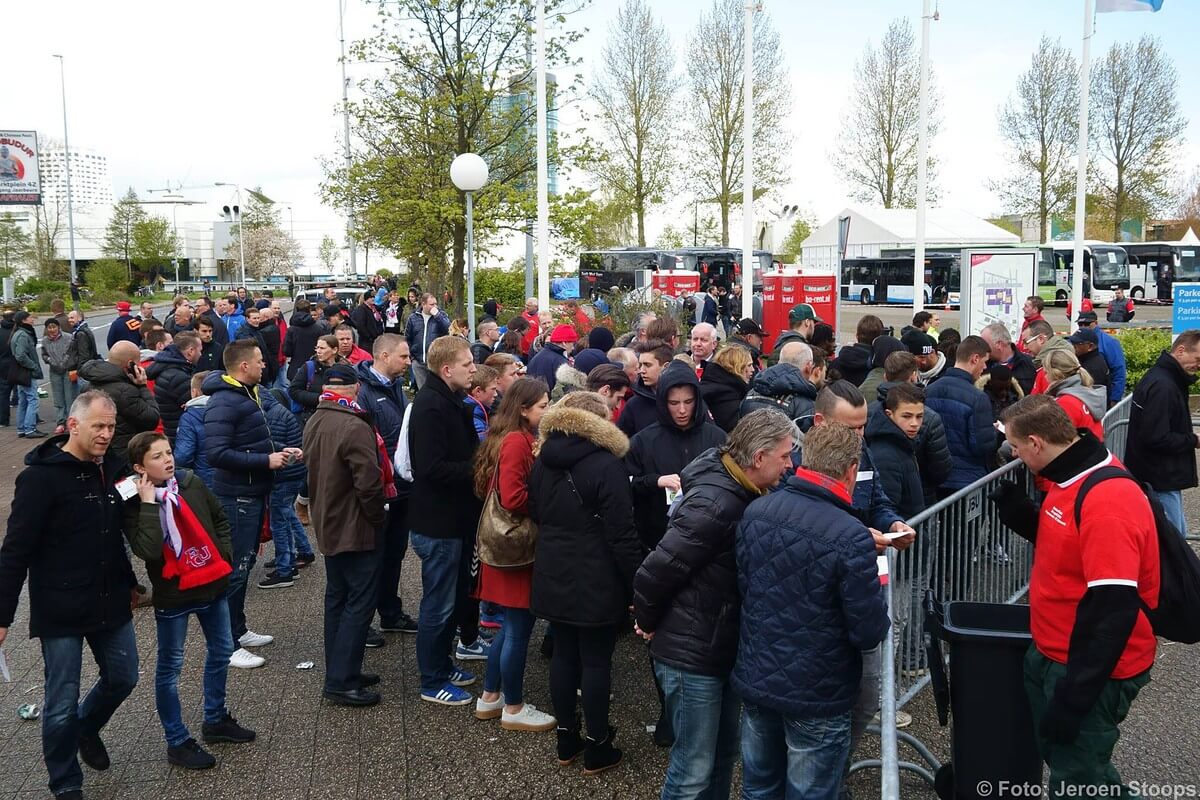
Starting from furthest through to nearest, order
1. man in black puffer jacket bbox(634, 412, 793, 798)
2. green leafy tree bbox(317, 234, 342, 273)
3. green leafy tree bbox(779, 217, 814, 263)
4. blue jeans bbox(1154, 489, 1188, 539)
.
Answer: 1. green leafy tree bbox(317, 234, 342, 273)
2. green leafy tree bbox(779, 217, 814, 263)
3. blue jeans bbox(1154, 489, 1188, 539)
4. man in black puffer jacket bbox(634, 412, 793, 798)

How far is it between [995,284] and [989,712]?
14896 millimetres

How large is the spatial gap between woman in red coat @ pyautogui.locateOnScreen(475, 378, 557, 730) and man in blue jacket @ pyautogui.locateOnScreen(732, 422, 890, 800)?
5.40ft

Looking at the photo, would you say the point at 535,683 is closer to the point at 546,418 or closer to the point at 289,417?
the point at 546,418

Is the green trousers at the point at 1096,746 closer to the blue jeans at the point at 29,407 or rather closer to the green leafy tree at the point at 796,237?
the blue jeans at the point at 29,407

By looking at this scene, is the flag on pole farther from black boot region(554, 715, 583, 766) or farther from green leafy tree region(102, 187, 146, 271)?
green leafy tree region(102, 187, 146, 271)

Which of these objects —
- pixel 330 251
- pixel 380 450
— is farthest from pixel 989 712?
pixel 330 251

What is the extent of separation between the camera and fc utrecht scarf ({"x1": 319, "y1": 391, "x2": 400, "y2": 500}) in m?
5.21

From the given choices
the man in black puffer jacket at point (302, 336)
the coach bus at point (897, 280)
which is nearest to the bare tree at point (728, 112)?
the coach bus at point (897, 280)

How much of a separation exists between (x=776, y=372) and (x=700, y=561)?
96.5 inches

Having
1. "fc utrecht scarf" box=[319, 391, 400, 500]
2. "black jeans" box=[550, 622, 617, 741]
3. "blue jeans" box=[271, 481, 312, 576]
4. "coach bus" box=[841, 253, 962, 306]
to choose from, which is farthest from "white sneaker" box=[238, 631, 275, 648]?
"coach bus" box=[841, 253, 962, 306]

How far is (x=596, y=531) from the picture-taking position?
4309 millimetres

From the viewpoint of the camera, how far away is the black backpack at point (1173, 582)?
3.31 metres

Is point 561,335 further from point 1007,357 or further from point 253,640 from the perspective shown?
point 253,640

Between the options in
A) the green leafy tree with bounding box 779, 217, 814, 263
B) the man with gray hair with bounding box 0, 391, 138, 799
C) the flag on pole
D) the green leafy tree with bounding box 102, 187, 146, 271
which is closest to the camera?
the man with gray hair with bounding box 0, 391, 138, 799
